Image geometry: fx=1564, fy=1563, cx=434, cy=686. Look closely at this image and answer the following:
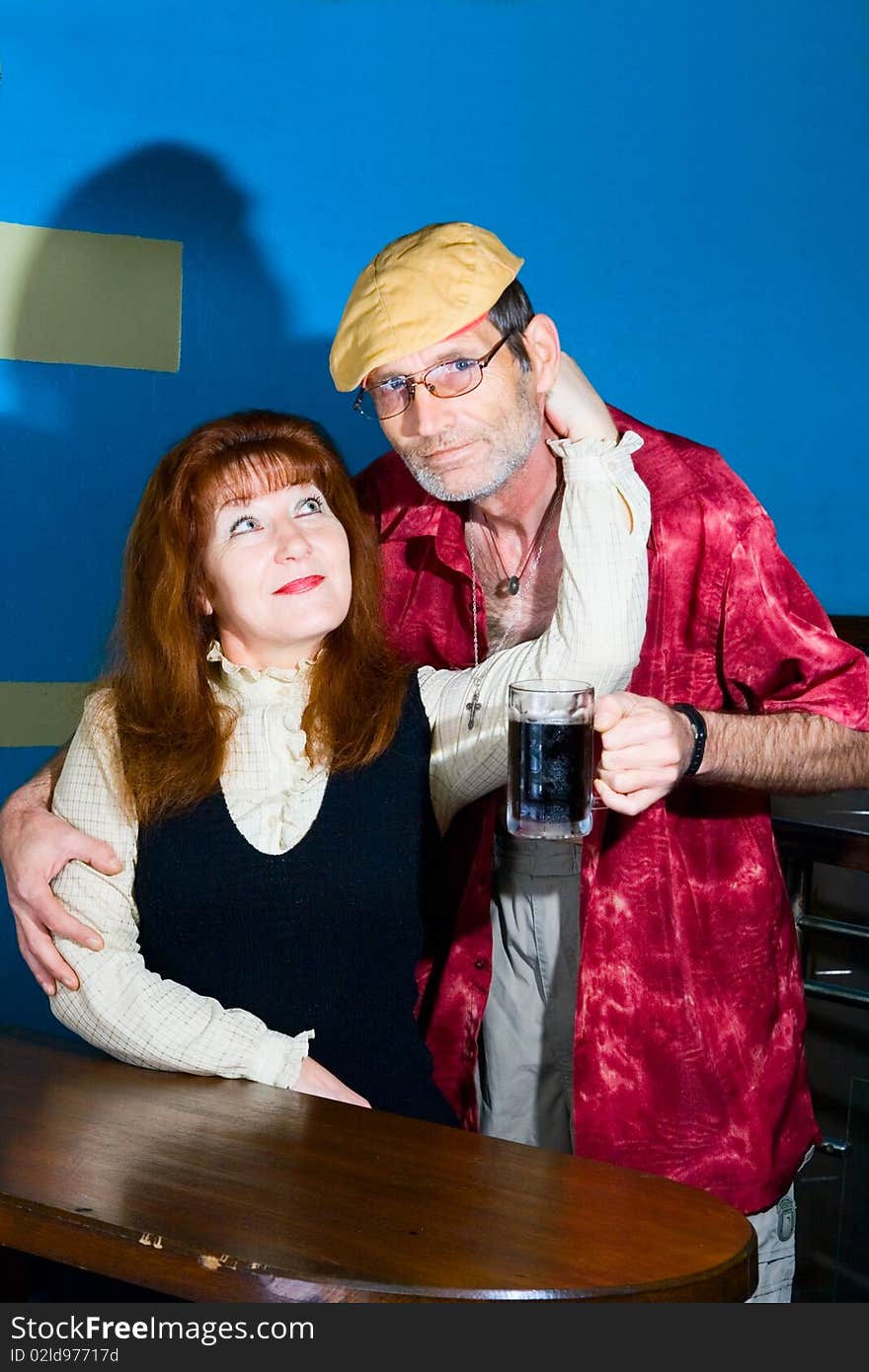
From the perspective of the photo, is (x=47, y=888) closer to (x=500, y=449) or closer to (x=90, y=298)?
(x=500, y=449)

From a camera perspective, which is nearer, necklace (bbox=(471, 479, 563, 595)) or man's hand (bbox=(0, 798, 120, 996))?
man's hand (bbox=(0, 798, 120, 996))

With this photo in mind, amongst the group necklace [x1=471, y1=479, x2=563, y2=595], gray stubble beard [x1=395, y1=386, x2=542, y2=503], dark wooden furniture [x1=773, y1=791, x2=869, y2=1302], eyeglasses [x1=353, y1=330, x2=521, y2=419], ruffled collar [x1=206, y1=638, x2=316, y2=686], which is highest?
eyeglasses [x1=353, y1=330, x2=521, y2=419]

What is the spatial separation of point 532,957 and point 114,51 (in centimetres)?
168

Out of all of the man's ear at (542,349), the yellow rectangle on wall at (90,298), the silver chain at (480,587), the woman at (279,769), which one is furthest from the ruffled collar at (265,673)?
the yellow rectangle on wall at (90,298)

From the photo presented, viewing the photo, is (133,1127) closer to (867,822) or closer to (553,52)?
(867,822)

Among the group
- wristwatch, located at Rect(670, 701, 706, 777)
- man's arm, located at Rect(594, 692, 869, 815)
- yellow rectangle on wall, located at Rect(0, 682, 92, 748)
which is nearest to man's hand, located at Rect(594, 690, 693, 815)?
man's arm, located at Rect(594, 692, 869, 815)

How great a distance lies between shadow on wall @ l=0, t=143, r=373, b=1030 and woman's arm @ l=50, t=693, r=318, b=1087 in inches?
34.3

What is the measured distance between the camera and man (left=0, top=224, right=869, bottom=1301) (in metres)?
2.08

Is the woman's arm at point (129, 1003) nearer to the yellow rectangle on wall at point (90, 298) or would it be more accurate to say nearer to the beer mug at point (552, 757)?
the beer mug at point (552, 757)

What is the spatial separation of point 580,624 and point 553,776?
283 mm

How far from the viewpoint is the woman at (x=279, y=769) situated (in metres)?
1.87

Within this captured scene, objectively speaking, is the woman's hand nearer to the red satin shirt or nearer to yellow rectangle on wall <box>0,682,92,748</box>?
the red satin shirt

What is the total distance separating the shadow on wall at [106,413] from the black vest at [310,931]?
0.94 metres

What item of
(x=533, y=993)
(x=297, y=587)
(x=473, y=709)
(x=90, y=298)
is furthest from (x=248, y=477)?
(x=90, y=298)
